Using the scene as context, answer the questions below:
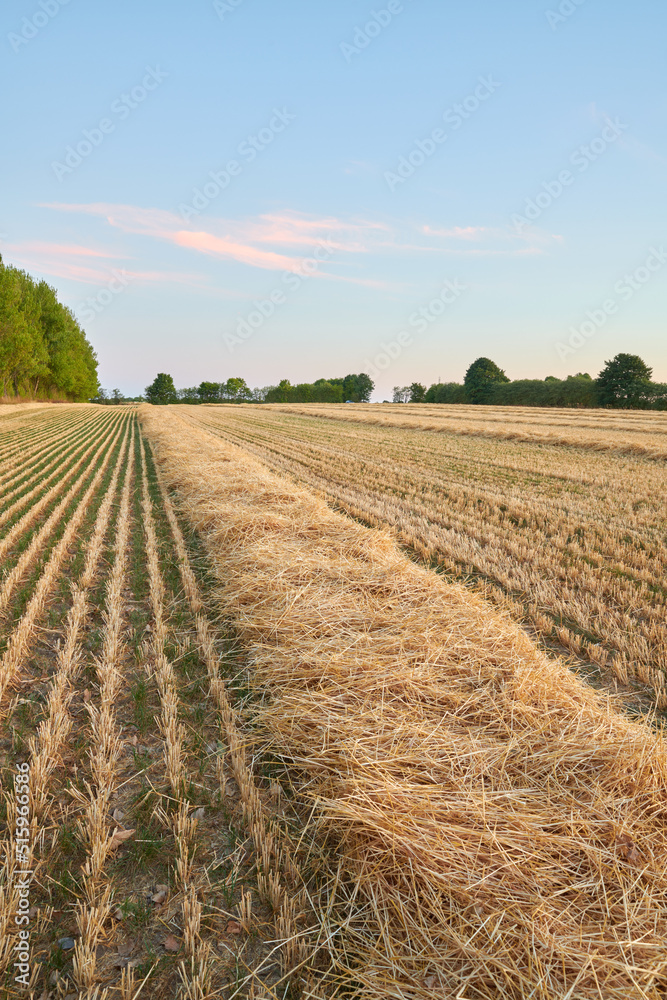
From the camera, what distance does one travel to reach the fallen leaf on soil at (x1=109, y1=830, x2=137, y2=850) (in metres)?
2.26

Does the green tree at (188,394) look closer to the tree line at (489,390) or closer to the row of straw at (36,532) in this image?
the tree line at (489,390)

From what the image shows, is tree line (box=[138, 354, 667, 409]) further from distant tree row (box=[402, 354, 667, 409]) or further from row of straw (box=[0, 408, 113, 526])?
row of straw (box=[0, 408, 113, 526])

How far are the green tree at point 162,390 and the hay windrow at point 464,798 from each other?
12180 centimetres

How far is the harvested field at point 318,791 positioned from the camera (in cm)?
174

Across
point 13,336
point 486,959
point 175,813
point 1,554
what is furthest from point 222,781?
point 13,336

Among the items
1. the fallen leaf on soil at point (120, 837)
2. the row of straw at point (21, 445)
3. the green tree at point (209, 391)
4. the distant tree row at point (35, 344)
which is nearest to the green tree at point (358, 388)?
the green tree at point (209, 391)

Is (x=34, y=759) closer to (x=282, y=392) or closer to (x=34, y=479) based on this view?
(x=34, y=479)

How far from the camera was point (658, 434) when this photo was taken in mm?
21547

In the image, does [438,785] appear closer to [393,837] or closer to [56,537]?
[393,837]

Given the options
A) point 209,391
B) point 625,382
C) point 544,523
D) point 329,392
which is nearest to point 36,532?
point 544,523

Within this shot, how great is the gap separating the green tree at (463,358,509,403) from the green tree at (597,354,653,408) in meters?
18.8

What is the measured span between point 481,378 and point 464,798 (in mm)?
81545

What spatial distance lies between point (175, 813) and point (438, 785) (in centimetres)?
136

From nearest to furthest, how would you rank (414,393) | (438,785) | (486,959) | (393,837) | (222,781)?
(486,959)
(393,837)
(438,785)
(222,781)
(414,393)
